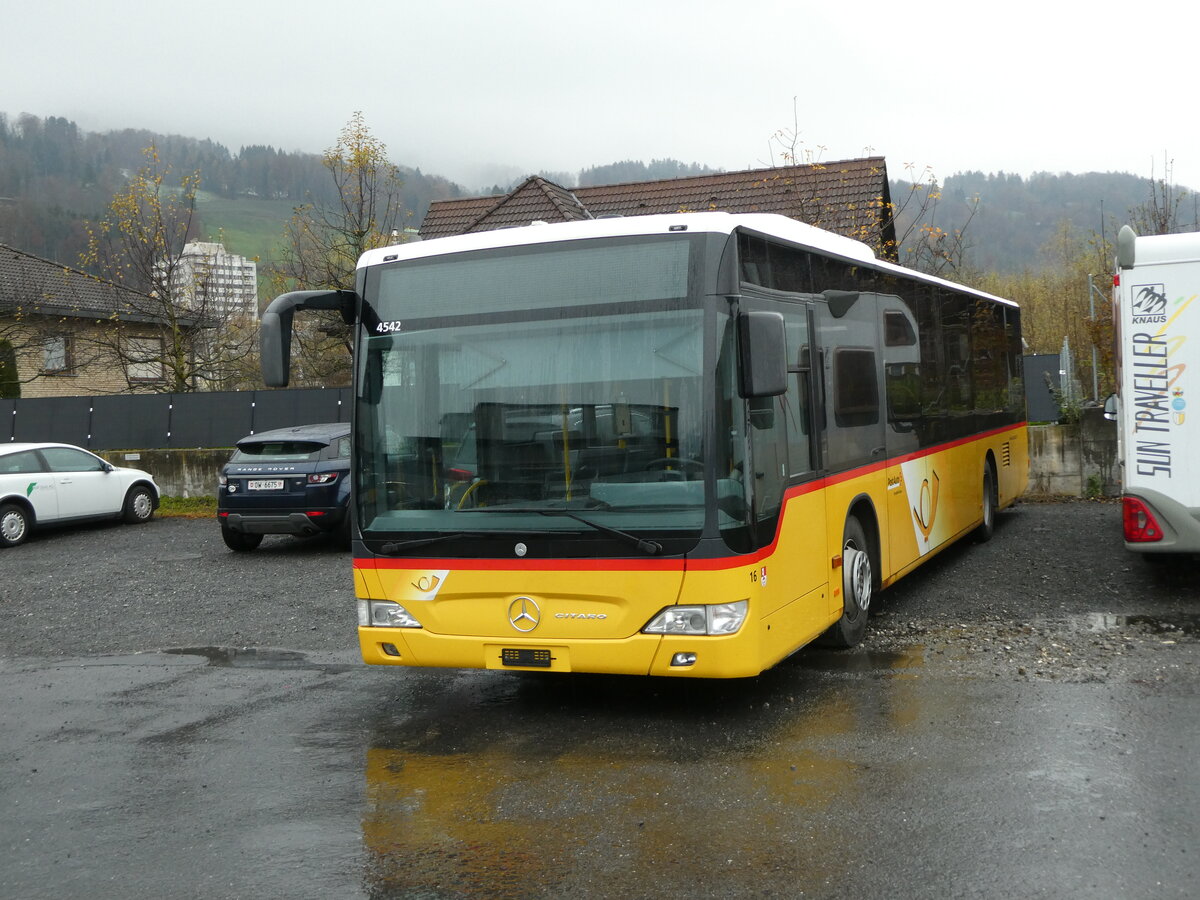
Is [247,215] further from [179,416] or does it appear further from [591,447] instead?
[591,447]

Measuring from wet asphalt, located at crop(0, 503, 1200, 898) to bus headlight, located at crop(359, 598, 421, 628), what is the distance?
0.60m

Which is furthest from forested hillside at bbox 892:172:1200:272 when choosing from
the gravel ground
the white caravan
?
the white caravan

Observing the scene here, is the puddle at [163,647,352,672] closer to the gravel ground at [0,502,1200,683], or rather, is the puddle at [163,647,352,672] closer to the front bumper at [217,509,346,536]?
the gravel ground at [0,502,1200,683]

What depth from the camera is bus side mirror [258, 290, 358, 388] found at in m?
6.93

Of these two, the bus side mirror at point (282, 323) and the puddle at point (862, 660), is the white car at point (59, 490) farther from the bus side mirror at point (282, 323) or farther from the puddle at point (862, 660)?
the puddle at point (862, 660)

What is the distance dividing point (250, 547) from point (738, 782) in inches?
471

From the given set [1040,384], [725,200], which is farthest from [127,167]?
[1040,384]

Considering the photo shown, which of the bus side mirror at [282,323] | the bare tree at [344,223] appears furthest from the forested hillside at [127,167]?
the bus side mirror at [282,323]

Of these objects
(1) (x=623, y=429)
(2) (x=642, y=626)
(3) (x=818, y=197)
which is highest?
(3) (x=818, y=197)

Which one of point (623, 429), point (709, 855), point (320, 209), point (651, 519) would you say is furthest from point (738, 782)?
point (320, 209)

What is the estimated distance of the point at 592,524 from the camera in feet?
21.0

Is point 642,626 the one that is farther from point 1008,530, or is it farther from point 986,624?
point 1008,530

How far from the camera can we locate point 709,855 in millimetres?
4707

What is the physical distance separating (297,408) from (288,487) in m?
9.00
